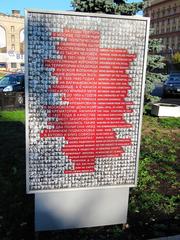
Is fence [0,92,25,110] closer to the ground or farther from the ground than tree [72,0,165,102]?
closer to the ground

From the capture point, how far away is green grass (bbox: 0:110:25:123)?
31.9 ft

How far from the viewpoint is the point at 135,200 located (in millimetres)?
4367

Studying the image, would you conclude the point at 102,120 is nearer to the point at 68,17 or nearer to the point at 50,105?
the point at 50,105

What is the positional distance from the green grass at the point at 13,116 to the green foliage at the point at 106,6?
12.9 feet

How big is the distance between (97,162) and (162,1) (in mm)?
107629

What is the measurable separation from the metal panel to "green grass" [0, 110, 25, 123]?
20.7 ft

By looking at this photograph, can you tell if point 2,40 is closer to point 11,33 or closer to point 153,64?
point 11,33

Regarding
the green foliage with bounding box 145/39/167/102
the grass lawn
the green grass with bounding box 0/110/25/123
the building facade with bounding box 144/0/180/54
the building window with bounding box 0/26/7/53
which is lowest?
the grass lawn

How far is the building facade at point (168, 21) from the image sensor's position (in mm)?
91875

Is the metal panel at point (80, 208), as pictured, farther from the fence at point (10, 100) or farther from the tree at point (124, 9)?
the fence at point (10, 100)

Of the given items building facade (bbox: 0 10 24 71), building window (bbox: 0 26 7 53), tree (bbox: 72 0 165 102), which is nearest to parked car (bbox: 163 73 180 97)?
tree (bbox: 72 0 165 102)

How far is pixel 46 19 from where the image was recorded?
9.48 ft

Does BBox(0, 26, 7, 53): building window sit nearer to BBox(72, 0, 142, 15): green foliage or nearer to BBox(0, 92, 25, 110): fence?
BBox(0, 92, 25, 110): fence

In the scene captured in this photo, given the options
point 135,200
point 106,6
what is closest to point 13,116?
point 106,6
